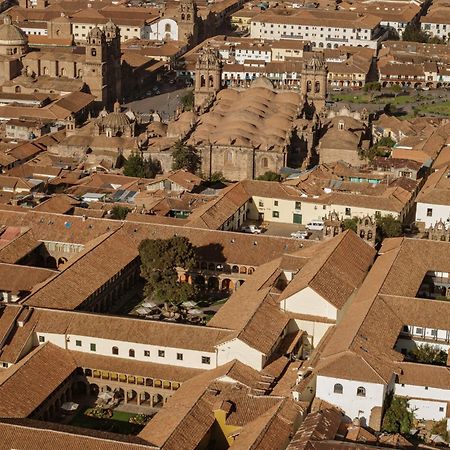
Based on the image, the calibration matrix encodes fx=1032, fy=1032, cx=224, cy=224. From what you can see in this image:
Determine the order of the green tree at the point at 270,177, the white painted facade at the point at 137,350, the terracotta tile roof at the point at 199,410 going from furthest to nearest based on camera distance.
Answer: the green tree at the point at 270,177 → the white painted facade at the point at 137,350 → the terracotta tile roof at the point at 199,410

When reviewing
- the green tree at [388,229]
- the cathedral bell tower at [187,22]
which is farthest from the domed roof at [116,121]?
the cathedral bell tower at [187,22]

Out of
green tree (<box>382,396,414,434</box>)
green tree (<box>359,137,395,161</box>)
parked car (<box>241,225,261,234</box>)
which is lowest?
parked car (<box>241,225,261,234</box>)

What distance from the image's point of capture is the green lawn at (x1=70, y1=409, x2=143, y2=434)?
3947 centimetres

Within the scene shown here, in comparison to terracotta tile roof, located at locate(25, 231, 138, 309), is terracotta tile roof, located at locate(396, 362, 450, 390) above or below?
below

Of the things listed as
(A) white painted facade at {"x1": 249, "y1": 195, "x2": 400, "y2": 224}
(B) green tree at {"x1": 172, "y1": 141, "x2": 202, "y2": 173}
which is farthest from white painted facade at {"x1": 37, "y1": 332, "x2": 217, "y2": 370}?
(B) green tree at {"x1": 172, "y1": 141, "x2": 202, "y2": 173}

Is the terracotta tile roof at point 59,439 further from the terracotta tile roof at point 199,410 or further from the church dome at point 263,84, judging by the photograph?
the church dome at point 263,84

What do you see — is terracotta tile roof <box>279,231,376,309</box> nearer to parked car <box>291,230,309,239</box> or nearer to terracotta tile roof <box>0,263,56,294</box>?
parked car <box>291,230,309,239</box>

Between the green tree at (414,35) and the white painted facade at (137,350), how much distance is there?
3498 inches

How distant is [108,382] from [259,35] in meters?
87.4

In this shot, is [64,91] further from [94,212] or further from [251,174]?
[94,212]

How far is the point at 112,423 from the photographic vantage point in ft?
131

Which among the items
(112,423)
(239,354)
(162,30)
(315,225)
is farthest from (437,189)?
(162,30)

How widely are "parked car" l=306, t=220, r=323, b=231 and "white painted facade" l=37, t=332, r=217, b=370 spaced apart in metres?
20.5

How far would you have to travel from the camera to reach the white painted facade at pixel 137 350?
1641 inches
